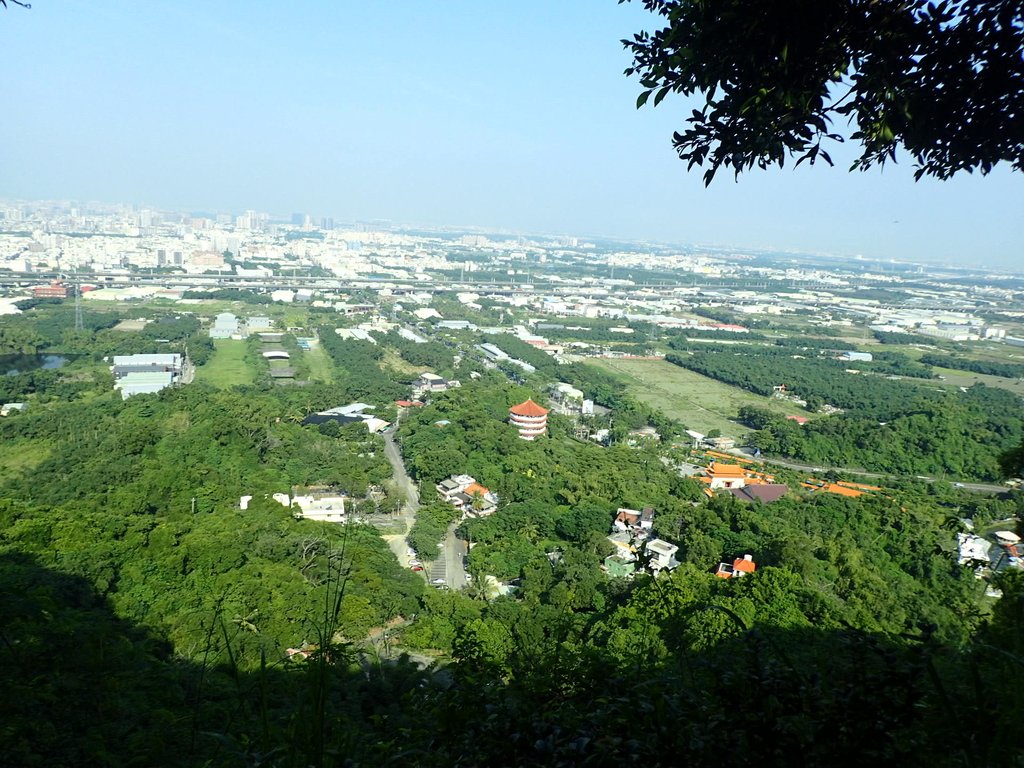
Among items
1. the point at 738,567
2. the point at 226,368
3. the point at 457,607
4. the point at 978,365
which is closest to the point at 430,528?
the point at 457,607

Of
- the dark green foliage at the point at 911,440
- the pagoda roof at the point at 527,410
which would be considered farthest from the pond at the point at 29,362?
the dark green foliage at the point at 911,440

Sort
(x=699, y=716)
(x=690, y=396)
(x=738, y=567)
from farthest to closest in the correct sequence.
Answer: (x=690, y=396) → (x=738, y=567) → (x=699, y=716)

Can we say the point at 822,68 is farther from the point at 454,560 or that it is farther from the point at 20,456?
the point at 20,456

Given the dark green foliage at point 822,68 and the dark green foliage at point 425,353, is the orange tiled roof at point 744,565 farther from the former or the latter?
the dark green foliage at point 425,353

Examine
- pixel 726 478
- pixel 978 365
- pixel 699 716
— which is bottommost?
pixel 726 478

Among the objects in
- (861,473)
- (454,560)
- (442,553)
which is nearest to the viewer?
(454,560)

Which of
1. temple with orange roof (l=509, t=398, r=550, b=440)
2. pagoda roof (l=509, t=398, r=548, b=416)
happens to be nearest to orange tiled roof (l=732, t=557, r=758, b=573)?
temple with orange roof (l=509, t=398, r=550, b=440)

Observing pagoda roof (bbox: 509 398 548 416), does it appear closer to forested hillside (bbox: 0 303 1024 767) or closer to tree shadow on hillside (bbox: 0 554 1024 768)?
forested hillside (bbox: 0 303 1024 767)
